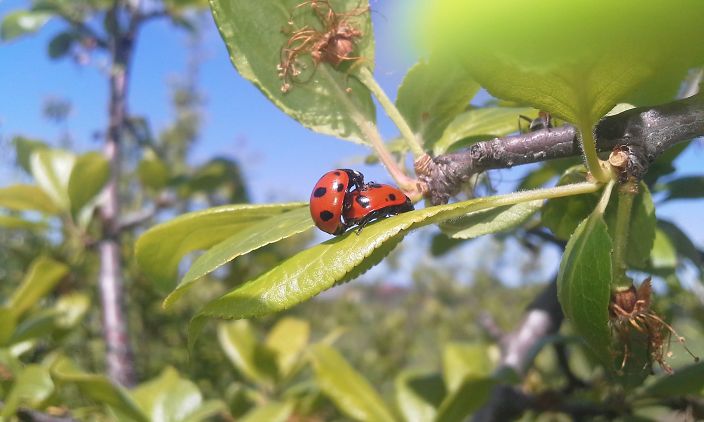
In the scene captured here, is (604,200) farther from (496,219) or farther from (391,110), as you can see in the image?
(391,110)

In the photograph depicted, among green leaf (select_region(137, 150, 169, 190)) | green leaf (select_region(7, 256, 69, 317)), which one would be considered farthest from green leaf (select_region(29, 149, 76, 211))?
green leaf (select_region(137, 150, 169, 190))

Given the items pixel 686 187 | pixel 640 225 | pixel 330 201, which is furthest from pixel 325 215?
pixel 686 187

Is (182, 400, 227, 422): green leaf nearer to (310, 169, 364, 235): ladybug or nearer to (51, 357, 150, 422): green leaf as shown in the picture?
(51, 357, 150, 422): green leaf

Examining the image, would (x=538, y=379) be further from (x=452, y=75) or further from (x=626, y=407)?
(x=452, y=75)

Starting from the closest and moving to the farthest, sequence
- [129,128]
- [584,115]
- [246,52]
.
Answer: [584,115] < [246,52] < [129,128]

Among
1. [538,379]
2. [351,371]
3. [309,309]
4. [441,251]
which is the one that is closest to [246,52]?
[351,371]

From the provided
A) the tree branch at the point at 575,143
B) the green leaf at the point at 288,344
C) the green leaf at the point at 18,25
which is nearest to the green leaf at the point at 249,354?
the green leaf at the point at 288,344
